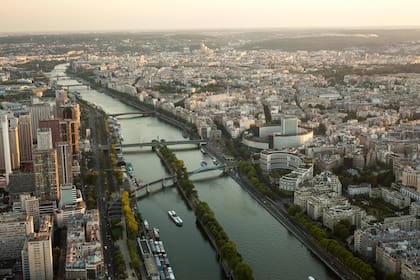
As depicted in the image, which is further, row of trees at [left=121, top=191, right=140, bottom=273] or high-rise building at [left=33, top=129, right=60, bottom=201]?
high-rise building at [left=33, top=129, right=60, bottom=201]

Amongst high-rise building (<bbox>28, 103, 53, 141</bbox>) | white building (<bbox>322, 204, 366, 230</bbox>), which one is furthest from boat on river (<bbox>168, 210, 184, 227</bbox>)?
high-rise building (<bbox>28, 103, 53, 141</bbox>)

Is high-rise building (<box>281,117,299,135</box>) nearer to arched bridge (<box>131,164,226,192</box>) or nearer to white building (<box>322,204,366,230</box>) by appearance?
arched bridge (<box>131,164,226,192</box>)

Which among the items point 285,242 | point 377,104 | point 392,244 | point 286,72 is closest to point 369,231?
point 392,244

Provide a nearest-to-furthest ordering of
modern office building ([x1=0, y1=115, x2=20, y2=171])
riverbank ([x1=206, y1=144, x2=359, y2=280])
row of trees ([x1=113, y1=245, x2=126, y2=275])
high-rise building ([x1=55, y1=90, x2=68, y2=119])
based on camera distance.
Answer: row of trees ([x1=113, y1=245, x2=126, y2=275])
riverbank ([x1=206, y1=144, x2=359, y2=280])
modern office building ([x1=0, y1=115, x2=20, y2=171])
high-rise building ([x1=55, y1=90, x2=68, y2=119])

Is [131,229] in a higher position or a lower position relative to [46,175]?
lower

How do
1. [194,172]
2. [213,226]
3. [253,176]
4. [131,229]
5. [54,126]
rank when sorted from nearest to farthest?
[131,229] < [213,226] < [253,176] < [194,172] < [54,126]

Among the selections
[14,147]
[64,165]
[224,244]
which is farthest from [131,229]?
[14,147]

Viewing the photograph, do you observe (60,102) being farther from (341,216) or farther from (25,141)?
(341,216)

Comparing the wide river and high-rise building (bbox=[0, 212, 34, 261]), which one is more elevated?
high-rise building (bbox=[0, 212, 34, 261])
